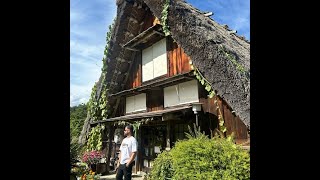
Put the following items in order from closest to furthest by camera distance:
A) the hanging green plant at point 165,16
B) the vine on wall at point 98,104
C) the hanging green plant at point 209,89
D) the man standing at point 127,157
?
the man standing at point 127,157 < the hanging green plant at point 209,89 < the hanging green plant at point 165,16 < the vine on wall at point 98,104

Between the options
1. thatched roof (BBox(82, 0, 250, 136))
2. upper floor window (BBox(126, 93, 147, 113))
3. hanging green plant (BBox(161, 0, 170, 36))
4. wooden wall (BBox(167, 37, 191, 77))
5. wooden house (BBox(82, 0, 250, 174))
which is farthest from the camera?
upper floor window (BBox(126, 93, 147, 113))

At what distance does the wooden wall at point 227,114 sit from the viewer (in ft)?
20.7

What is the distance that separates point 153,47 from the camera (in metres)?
9.77

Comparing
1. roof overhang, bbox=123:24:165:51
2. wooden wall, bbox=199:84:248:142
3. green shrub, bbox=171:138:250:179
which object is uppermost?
roof overhang, bbox=123:24:165:51

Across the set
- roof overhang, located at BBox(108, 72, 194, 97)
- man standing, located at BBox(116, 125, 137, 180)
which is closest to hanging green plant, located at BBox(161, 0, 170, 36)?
roof overhang, located at BBox(108, 72, 194, 97)

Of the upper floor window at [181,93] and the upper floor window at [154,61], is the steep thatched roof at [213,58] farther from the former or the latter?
the upper floor window at [154,61]

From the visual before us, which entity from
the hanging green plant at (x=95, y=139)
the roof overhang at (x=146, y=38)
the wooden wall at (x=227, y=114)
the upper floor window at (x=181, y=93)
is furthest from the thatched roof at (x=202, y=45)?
the hanging green plant at (x=95, y=139)

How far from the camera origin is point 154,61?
9.71m

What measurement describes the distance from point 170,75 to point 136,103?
8.26 ft

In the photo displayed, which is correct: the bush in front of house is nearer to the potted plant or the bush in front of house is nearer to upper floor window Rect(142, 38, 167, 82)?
upper floor window Rect(142, 38, 167, 82)

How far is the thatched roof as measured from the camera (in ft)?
18.9
